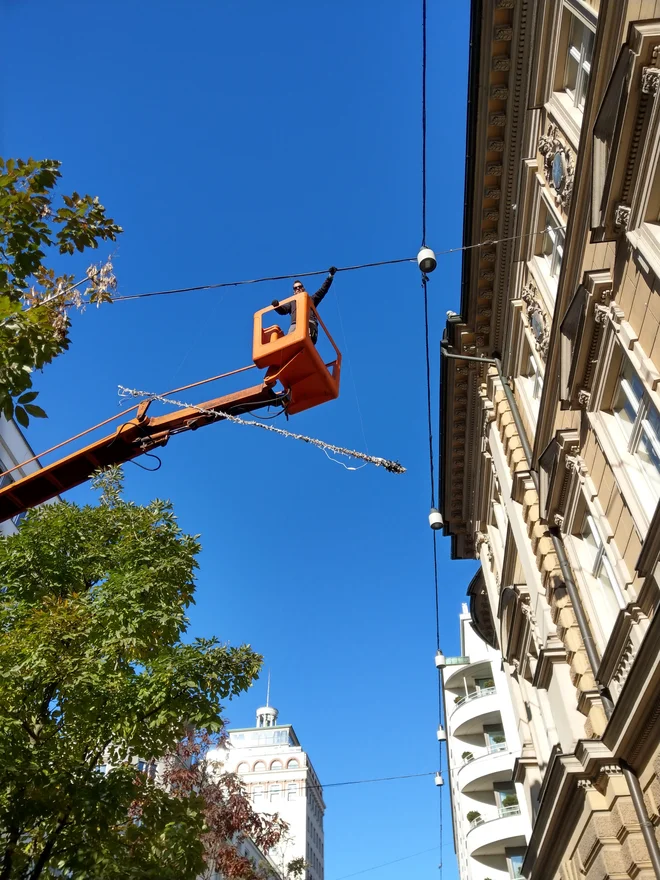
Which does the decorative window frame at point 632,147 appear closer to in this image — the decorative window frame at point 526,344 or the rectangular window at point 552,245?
the rectangular window at point 552,245

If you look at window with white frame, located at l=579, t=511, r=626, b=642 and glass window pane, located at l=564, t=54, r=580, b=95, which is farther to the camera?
glass window pane, located at l=564, t=54, r=580, b=95

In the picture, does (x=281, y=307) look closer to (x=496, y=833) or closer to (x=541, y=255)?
(x=541, y=255)

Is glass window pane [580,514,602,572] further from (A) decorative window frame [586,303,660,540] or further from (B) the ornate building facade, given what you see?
(A) decorative window frame [586,303,660,540]

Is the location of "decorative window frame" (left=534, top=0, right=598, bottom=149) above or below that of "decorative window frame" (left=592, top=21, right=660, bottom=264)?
above

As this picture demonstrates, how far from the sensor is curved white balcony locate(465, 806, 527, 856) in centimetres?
2530

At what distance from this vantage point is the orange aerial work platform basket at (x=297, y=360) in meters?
9.44

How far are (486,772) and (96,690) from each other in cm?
2370

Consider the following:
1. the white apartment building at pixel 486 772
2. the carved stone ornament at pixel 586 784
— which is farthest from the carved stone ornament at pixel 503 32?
the white apartment building at pixel 486 772

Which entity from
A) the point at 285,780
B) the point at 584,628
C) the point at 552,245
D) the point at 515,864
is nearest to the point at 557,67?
the point at 552,245

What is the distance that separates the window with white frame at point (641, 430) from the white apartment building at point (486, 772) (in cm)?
1666

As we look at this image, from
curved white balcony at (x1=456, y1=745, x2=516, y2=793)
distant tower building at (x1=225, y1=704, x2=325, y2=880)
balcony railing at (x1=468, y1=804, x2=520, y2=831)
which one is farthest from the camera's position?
distant tower building at (x1=225, y1=704, x2=325, y2=880)

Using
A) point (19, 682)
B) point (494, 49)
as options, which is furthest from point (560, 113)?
point (19, 682)

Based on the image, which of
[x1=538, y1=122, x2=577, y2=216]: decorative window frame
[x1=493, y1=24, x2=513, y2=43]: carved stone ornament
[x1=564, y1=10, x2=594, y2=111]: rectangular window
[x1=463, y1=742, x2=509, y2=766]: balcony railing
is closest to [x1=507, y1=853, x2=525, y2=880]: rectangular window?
[x1=463, y1=742, x2=509, y2=766]: balcony railing

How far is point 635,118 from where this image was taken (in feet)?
24.4
